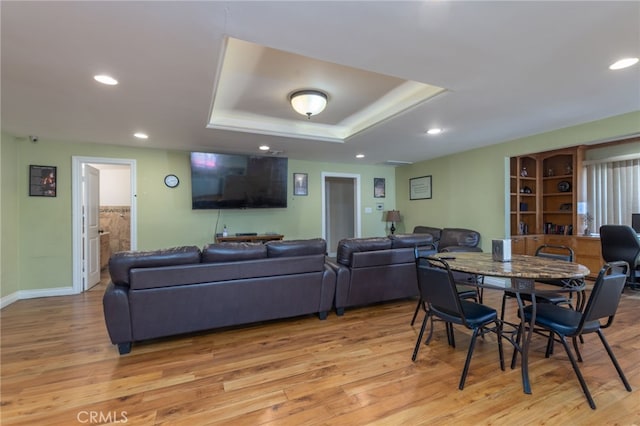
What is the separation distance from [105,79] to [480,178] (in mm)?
5197

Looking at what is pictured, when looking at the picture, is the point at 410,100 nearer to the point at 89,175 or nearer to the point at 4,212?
the point at 89,175

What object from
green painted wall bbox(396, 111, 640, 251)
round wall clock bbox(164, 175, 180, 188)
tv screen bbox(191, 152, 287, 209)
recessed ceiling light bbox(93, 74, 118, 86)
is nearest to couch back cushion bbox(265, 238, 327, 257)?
recessed ceiling light bbox(93, 74, 118, 86)

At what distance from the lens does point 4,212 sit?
3742mm

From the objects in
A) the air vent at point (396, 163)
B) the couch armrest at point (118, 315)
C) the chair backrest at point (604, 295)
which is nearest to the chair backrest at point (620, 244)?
the chair backrest at point (604, 295)

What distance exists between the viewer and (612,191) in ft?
16.2

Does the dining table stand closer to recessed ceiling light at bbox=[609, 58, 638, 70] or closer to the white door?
recessed ceiling light at bbox=[609, 58, 638, 70]

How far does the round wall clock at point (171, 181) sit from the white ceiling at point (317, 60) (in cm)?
122

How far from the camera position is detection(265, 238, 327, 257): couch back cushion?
9.39 feet

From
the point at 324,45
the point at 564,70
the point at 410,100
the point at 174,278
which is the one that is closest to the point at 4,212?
the point at 174,278

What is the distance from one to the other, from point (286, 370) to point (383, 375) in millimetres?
710

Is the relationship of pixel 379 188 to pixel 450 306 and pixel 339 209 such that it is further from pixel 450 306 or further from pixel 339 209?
pixel 450 306

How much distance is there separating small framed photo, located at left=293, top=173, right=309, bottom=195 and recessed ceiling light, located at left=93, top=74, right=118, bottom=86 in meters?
3.73
